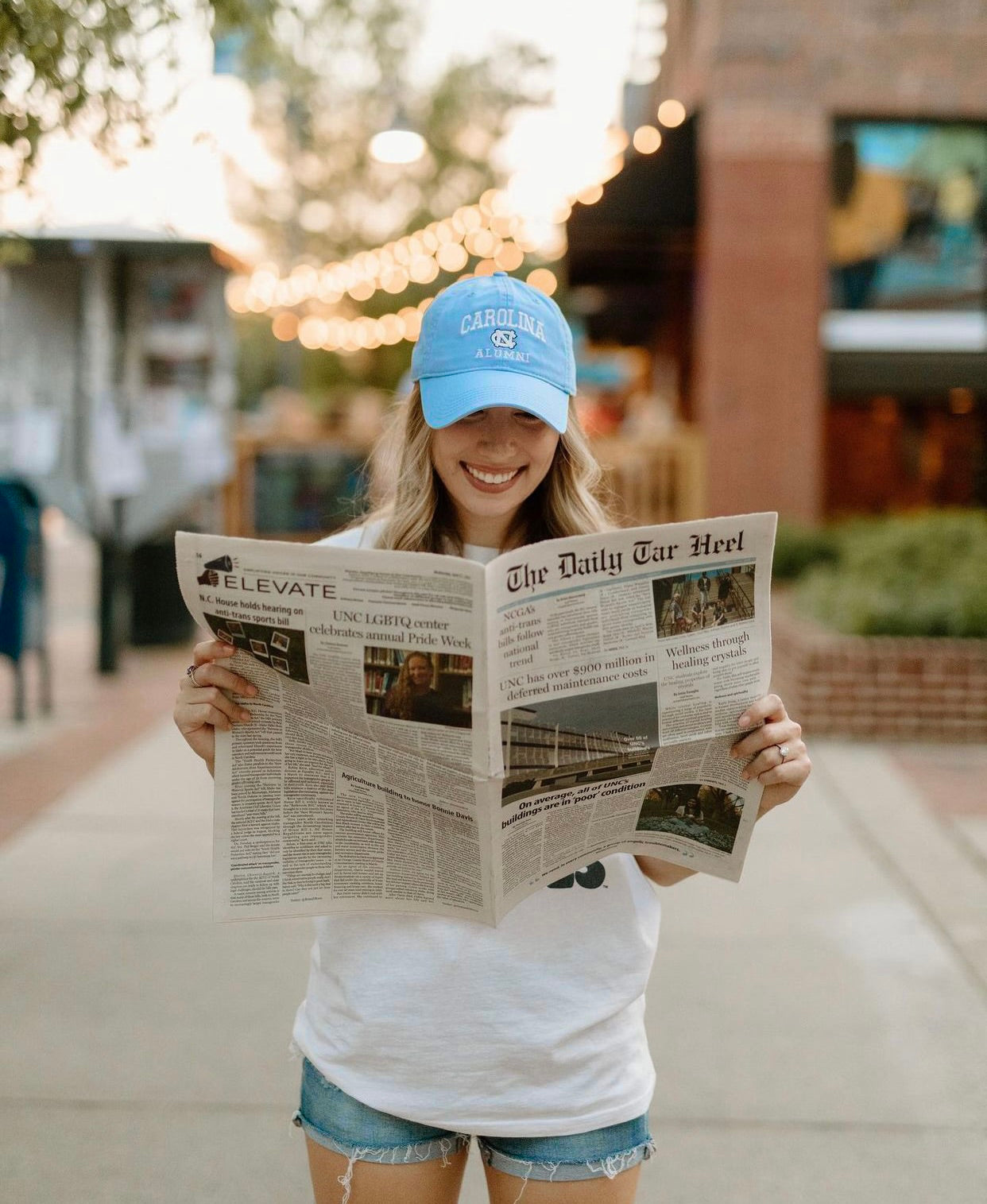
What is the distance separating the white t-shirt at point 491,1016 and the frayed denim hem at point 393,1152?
0.06 metres

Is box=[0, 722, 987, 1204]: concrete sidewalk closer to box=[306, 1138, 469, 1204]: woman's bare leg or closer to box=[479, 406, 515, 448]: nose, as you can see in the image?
box=[306, 1138, 469, 1204]: woman's bare leg

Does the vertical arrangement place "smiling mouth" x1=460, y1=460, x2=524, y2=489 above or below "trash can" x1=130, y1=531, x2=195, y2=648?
above

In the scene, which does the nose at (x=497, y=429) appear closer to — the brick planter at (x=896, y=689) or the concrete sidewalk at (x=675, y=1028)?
the concrete sidewalk at (x=675, y=1028)

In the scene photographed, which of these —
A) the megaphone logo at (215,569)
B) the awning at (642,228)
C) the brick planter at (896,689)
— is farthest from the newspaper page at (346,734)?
the awning at (642,228)

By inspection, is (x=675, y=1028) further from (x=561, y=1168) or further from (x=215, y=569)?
(x=215, y=569)

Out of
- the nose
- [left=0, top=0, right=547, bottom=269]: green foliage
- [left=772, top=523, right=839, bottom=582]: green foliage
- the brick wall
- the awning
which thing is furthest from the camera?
[left=0, top=0, right=547, bottom=269]: green foliage

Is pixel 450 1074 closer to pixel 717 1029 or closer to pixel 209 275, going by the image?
pixel 717 1029

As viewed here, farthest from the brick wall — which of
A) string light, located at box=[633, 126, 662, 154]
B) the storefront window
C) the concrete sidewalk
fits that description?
the concrete sidewalk

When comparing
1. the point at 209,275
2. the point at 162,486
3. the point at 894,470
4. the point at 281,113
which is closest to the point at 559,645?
the point at 162,486

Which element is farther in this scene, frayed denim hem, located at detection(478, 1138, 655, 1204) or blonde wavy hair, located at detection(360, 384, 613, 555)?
blonde wavy hair, located at detection(360, 384, 613, 555)

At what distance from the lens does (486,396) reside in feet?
5.17

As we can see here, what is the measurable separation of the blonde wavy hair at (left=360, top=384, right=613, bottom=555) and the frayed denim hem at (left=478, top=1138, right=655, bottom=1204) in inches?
31.8

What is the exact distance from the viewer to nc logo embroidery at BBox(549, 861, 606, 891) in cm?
158

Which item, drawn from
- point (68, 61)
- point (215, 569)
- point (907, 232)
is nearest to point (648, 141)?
point (907, 232)
